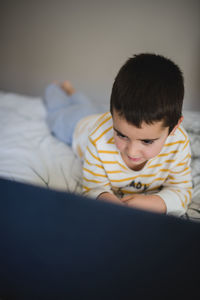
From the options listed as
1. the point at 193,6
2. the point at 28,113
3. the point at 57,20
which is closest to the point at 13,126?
the point at 28,113

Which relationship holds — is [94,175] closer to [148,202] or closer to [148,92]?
[148,202]

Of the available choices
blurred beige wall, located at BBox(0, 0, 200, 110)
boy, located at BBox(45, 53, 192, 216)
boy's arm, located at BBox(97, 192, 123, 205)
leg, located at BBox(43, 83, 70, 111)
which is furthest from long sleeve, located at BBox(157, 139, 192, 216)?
blurred beige wall, located at BBox(0, 0, 200, 110)

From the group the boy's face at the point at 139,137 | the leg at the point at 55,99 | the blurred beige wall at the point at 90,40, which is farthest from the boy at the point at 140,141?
the blurred beige wall at the point at 90,40

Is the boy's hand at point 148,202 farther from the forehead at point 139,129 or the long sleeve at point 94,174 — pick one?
the forehead at point 139,129

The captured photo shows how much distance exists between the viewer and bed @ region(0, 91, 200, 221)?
855 millimetres

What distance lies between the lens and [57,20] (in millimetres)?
1938

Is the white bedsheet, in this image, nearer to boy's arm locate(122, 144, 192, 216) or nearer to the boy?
the boy

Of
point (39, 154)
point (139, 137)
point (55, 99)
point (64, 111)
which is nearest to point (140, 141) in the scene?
point (139, 137)

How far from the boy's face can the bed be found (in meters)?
0.24

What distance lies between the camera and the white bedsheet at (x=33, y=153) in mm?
868

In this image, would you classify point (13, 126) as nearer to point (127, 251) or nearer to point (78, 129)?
point (78, 129)

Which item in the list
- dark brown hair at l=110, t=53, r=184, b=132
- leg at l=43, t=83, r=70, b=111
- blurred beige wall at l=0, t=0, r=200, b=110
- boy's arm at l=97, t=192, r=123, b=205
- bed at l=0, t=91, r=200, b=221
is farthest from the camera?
blurred beige wall at l=0, t=0, r=200, b=110

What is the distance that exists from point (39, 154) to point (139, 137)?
560mm

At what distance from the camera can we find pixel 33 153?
3.33ft
